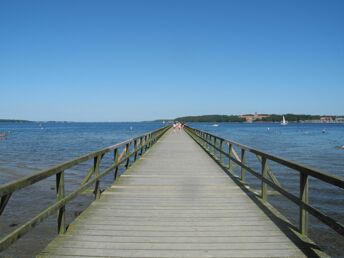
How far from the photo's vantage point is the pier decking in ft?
14.1

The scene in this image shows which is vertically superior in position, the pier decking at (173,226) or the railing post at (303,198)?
the railing post at (303,198)

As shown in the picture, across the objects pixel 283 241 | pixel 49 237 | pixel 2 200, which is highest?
pixel 2 200

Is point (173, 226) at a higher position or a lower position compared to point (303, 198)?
lower

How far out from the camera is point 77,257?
4.08 meters

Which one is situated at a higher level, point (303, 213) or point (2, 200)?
point (2, 200)

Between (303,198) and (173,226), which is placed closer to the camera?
(303,198)

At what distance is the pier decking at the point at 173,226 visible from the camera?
430 cm

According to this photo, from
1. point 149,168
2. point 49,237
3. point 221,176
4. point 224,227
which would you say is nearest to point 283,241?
point 224,227

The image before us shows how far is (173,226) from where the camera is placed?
5.26 m

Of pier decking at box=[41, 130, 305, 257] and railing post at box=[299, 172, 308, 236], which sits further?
railing post at box=[299, 172, 308, 236]

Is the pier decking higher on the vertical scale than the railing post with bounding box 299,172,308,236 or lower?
lower

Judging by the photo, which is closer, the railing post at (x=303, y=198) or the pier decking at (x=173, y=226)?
the pier decking at (x=173, y=226)

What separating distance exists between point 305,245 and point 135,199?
11.6 ft

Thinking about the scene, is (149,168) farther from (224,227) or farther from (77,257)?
(77,257)
